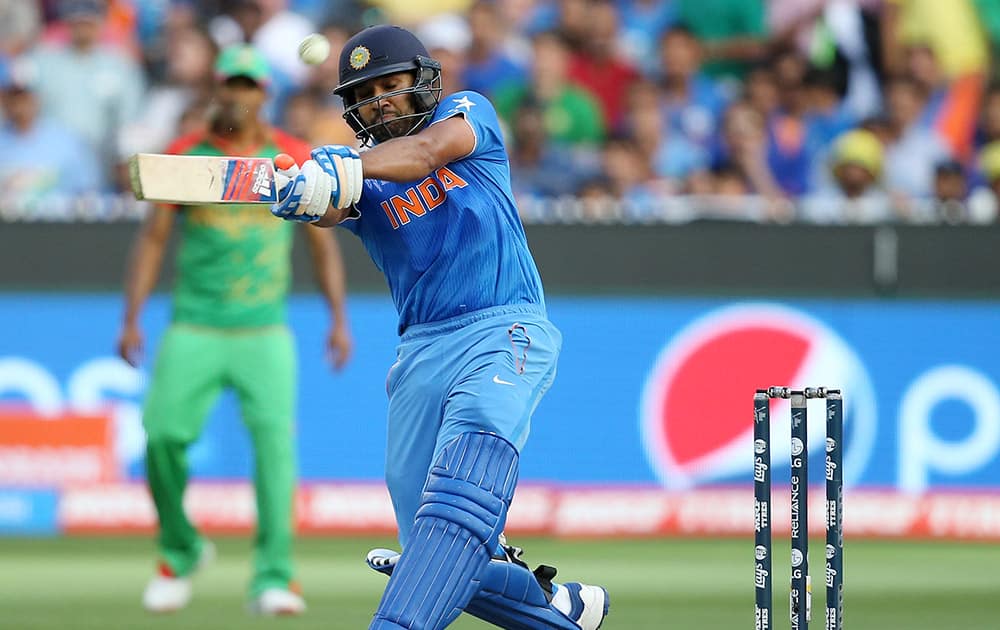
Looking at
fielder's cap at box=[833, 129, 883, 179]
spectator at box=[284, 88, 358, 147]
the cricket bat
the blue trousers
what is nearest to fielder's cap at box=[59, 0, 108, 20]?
spectator at box=[284, 88, 358, 147]

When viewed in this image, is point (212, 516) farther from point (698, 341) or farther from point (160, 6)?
point (160, 6)

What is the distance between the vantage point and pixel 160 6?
13.2m

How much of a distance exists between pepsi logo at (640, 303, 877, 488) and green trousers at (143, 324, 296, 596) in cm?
307

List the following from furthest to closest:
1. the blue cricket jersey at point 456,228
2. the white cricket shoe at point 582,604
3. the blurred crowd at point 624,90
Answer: the blurred crowd at point 624,90 → the white cricket shoe at point 582,604 → the blue cricket jersey at point 456,228

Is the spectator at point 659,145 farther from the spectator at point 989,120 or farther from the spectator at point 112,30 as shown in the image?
the spectator at point 112,30

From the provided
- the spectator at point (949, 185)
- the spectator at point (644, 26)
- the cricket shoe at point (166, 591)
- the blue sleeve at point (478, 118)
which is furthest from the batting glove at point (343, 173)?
the spectator at point (644, 26)

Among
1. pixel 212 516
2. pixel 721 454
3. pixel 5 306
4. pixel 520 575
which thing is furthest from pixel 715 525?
pixel 520 575

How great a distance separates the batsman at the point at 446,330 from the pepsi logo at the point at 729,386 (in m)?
4.87

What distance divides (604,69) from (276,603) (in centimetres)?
623

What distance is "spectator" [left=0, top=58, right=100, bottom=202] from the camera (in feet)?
37.9

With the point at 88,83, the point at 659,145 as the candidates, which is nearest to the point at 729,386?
the point at 659,145

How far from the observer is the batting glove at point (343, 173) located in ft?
15.2

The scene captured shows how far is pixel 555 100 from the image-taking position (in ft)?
40.5

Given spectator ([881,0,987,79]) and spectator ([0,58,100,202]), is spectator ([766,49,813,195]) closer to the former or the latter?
spectator ([881,0,987,79])
